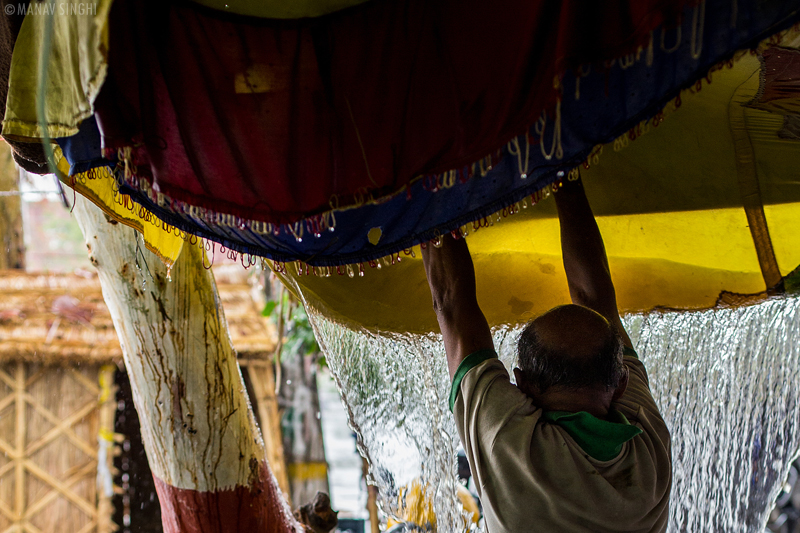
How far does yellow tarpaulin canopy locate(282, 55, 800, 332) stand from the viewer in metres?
1.63

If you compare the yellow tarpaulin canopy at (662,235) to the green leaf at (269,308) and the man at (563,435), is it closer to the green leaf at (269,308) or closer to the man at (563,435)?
the man at (563,435)

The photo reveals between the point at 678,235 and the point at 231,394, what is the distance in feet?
5.01

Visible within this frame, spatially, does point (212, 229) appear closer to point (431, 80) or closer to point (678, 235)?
point (431, 80)

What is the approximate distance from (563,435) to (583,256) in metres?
0.45

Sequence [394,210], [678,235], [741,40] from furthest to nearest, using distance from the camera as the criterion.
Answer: [678,235]
[394,210]
[741,40]

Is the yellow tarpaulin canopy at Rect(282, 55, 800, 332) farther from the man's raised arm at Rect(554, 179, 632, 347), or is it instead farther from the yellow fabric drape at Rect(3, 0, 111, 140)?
the yellow fabric drape at Rect(3, 0, 111, 140)

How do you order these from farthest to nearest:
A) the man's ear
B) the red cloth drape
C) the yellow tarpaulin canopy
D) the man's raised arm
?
the yellow tarpaulin canopy, the man's raised arm, the man's ear, the red cloth drape

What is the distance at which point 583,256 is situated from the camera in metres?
1.40

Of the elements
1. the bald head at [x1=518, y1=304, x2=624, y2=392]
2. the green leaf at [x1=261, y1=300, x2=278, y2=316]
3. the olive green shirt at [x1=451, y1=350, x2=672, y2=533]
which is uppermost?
the green leaf at [x1=261, y1=300, x2=278, y2=316]

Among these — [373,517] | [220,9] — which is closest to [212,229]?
[220,9]

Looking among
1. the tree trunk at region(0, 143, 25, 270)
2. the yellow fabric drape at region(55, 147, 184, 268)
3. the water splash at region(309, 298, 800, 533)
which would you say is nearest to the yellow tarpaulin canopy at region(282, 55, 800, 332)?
the water splash at region(309, 298, 800, 533)

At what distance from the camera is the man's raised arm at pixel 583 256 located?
138cm

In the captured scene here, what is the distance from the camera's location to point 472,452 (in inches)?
45.4

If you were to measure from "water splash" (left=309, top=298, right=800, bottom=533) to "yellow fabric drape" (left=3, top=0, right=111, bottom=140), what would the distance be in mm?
1127
